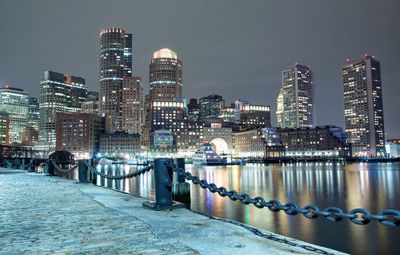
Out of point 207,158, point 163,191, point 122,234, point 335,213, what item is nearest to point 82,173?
point 163,191

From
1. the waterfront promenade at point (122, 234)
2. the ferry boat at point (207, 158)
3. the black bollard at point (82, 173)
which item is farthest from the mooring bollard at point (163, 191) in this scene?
the ferry boat at point (207, 158)

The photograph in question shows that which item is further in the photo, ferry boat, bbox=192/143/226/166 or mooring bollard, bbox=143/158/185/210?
ferry boat, bbox=192/143/226/166

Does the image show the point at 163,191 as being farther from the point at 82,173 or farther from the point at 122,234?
the point at 82,173

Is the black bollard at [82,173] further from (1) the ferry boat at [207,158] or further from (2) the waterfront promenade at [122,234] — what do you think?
(1) the ferry boat at [207,158]

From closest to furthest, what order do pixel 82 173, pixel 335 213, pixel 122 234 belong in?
pixel 335 213
pixel 122 234
pixel 82 173

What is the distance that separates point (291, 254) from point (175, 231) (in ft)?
8.74

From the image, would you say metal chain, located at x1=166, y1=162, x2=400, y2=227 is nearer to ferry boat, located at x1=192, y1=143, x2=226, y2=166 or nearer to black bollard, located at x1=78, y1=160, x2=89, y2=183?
black bollard, located at x1=78, y1=160, x2=89, y2=183

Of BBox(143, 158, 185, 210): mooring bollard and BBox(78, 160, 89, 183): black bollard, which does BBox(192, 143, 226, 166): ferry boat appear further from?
BBox(143, 158, 185, 210): mooring bollard

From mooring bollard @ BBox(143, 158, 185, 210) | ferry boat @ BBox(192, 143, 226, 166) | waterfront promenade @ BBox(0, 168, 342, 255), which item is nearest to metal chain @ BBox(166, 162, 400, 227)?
waterfront promenade @ BBox(0, 168, 342, 255)

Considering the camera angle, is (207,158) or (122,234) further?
(207,158)

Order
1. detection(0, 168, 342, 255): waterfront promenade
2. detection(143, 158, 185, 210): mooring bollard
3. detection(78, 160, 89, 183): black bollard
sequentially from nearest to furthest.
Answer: detection(0, 168, 342, 255): waterfront promenade < detection(143, 158, 185, 210): mooring bollard < detection(78, 160, 89, 183): black bollard

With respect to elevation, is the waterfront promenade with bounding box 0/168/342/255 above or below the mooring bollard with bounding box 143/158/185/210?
below


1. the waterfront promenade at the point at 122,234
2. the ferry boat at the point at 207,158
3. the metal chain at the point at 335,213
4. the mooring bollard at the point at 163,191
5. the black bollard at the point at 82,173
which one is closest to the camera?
the metal chain at the point at 335,213

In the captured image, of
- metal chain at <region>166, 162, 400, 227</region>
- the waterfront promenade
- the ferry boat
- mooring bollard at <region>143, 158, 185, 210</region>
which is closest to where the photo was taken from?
metal chain at <region>166, 162, 400, 227</region>
